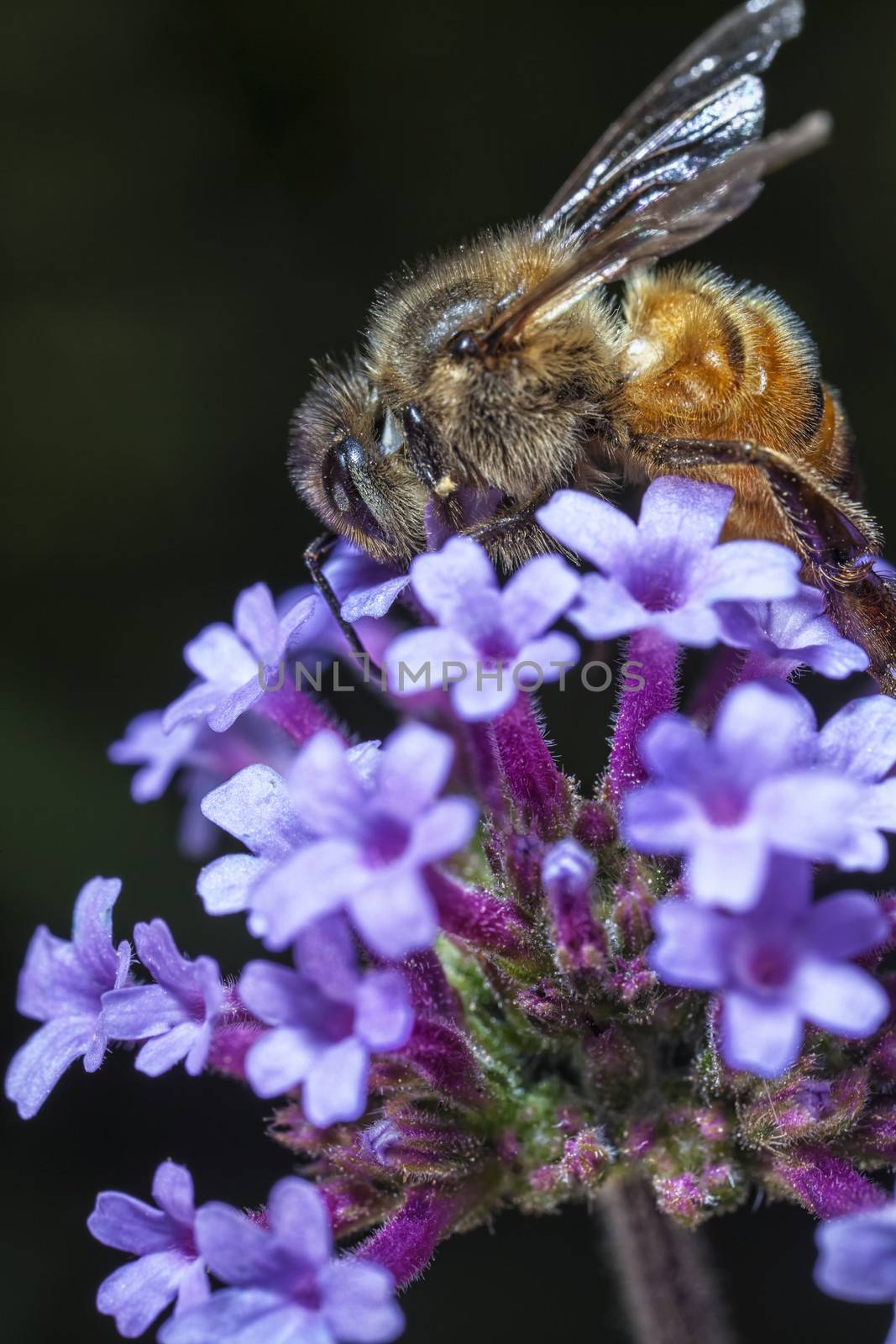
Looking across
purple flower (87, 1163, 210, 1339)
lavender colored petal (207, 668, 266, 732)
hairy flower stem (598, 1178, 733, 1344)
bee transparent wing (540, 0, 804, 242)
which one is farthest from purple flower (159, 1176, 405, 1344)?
bee transparent wing (540, 0, 804, 242)

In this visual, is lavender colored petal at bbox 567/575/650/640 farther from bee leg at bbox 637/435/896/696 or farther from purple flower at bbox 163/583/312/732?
purple flower at bbox 163/583/312/732

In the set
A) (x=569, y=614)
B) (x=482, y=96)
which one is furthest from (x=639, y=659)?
(x=482, y=96)

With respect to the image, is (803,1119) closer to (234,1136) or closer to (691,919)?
(691,919)

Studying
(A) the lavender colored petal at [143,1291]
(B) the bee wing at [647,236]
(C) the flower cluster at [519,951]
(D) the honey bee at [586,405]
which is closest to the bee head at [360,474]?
(D) the honey bee at [586,405]

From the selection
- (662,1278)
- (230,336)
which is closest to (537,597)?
(662,1278)

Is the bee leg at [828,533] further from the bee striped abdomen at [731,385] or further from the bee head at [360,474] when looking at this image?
the bee head at [360,474]

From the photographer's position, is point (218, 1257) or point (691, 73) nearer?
point (218, 1257)

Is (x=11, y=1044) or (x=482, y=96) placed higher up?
(x=482, y=96)

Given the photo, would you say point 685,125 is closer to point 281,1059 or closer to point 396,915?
point 396,915
